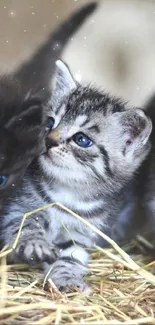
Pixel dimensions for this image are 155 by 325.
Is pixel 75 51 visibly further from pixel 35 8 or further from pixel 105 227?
pixel 105 227

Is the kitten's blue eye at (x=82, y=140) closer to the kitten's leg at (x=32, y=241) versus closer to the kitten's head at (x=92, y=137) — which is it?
the kitten's head at (x=92, y=137)

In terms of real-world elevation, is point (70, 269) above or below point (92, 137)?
below

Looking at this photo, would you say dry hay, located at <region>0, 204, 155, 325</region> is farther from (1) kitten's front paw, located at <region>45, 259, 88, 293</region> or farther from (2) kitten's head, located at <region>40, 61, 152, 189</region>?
(2) kitten's head, located at <region>40, 61, 152, 189</region>

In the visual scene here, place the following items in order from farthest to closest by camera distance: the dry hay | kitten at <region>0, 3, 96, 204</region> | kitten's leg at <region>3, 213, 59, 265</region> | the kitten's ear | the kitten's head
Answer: the kitten's ear < the kitten's head < kitten's leg at <region>3, 213, 59, 265</region> < kitten at <region>0, 3, 96, 204</region> < the dry hay

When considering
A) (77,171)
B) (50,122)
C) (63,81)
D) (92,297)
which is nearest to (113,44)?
(63,81)

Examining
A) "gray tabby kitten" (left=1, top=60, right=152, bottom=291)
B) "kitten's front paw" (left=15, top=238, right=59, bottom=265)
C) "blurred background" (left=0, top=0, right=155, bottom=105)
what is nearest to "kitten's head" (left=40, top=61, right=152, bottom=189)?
→ "gray tabby kitten" (left=1, top=60, right=152, bottom=291)

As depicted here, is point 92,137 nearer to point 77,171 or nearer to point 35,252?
point 77,171
